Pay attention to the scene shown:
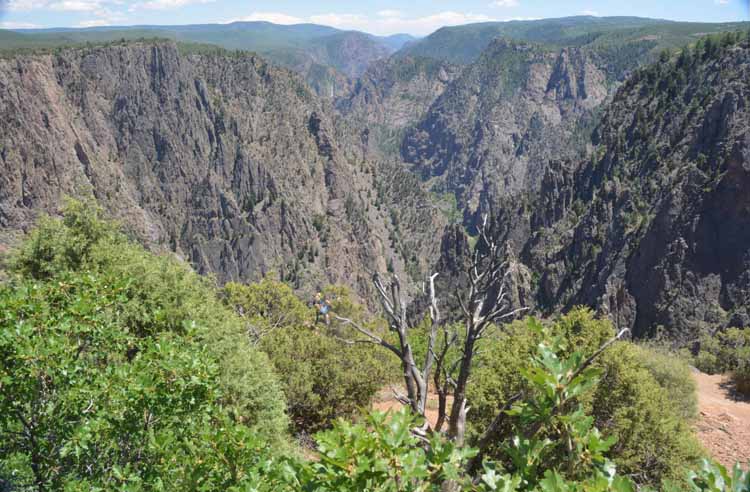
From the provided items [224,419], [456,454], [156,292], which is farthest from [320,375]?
[456,454]

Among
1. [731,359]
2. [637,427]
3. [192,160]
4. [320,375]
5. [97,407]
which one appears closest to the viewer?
[97,407]

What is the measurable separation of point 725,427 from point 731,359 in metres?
17.9

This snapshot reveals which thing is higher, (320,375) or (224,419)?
(224,419)

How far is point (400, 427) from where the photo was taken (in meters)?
4.18

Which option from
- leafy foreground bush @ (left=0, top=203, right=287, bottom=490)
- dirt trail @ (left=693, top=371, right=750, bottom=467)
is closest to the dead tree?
leafy foreground bush @ (left=0, top=203, right=287, bottom=490)

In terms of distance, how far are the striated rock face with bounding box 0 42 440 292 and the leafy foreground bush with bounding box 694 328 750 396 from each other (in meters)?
77.3

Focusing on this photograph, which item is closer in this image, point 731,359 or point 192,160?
point 731,359

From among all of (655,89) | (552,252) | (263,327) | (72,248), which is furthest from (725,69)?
(72,248)

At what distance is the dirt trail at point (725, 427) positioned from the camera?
1612 cm

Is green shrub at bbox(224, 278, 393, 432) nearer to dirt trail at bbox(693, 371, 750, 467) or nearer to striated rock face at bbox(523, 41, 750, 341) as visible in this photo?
dirt trail at bbox(693, 371, 750, 467)

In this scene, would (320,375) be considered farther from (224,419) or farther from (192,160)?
(192,160)

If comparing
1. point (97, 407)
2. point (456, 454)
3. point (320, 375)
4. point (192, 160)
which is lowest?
point (192, 160)

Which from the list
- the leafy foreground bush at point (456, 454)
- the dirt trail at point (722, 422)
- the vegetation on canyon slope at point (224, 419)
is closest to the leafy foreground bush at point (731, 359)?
the dirt trail at point (722, 422)

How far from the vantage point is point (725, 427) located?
1777 cm
